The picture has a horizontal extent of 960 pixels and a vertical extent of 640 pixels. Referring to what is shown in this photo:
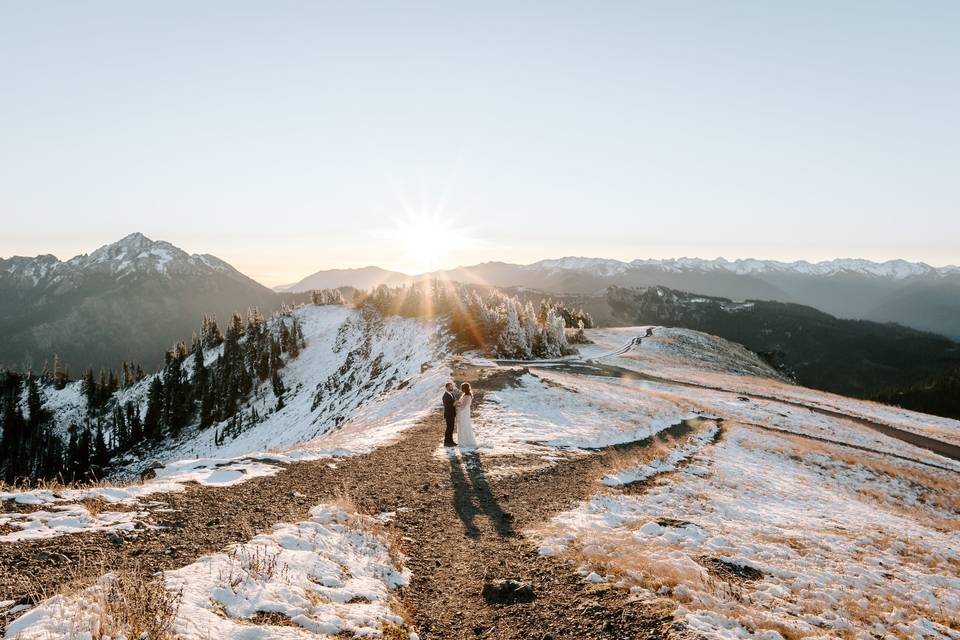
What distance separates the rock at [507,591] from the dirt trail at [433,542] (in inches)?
7.0

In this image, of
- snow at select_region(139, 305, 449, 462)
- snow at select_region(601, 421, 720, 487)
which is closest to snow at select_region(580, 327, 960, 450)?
snow at select_region(601, 421, 720, 487)

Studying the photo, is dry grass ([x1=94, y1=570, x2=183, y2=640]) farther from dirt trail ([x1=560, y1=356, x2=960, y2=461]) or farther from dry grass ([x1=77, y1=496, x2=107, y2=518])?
dirt trail ([x1=560, y1=356, x2=960, y2=461])

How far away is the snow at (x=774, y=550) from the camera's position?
7.65 m

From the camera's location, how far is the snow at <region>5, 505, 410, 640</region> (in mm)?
5312

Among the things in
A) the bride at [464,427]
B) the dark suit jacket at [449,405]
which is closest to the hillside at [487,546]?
the bride at [464,427]

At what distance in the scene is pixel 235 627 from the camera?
5.74m

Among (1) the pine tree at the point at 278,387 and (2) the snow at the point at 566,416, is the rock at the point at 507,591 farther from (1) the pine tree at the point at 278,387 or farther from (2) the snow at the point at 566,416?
(1) the pine tree at the point at 278,387

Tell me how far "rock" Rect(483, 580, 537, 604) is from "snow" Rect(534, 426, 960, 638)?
152 cm

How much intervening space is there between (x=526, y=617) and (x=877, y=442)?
36.8m

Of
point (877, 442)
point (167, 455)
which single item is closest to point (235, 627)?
point (877, 442)

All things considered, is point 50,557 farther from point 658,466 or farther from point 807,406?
point 807,406

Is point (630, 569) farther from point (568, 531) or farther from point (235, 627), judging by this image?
point (235, 627)

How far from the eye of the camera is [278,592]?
271 inches

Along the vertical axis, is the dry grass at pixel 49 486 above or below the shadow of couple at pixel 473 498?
above
